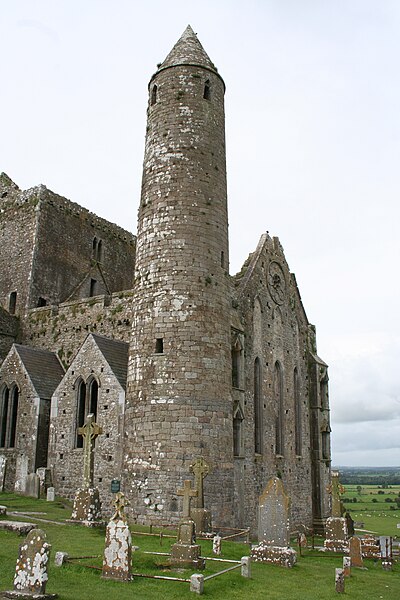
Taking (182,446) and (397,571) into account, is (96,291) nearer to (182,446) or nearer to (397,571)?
(182,446)

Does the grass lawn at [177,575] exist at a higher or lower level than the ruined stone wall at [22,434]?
lower

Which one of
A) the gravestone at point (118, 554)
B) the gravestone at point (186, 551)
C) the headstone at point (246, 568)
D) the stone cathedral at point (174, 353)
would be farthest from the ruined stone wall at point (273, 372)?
the gravestone at point (118, 554)

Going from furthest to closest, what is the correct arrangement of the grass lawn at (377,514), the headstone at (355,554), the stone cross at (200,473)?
1. the grass lawn at (377,514)
2. the stone cross at (200,473)
3. the headstone at (355,554)

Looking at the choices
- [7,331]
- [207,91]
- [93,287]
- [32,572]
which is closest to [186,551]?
[32,572]

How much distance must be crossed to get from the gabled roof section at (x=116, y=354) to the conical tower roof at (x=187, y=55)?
1046 cm

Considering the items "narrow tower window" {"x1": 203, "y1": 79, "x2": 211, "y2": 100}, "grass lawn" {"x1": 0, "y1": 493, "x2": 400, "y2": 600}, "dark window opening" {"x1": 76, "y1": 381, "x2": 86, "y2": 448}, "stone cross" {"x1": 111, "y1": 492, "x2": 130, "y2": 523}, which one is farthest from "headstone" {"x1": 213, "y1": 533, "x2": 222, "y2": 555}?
"narrow tower window" {"x1": 203, "y1": 79, "x2": 211, "y2": 100}

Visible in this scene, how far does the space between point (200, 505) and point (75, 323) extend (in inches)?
501

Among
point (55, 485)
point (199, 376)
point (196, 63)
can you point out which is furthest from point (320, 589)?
point (196, 63)

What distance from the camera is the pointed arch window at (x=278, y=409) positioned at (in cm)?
2736

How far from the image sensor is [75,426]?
890 inches

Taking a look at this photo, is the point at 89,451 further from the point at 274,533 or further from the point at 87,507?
the point at 274,533

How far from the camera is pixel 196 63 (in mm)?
22203

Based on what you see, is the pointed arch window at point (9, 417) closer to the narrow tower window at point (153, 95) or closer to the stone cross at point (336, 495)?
the narrow tower window at point (153, 95)

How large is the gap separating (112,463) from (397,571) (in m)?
9.56
